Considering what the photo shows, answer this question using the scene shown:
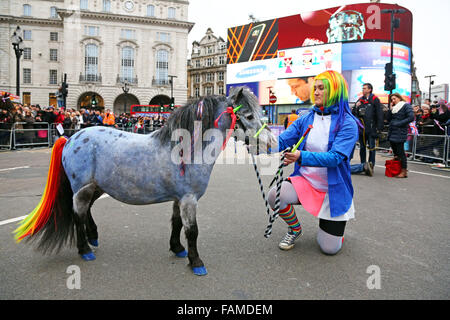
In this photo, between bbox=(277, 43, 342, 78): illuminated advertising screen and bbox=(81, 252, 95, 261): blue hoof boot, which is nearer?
bbox=(81, 252, 95, 261): blue hoof boot

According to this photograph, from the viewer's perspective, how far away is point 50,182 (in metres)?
3.07

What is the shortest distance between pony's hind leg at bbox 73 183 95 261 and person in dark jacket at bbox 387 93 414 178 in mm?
7354

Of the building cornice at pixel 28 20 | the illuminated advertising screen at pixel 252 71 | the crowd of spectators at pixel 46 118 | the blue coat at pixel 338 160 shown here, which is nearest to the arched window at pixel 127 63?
the building cornice at pixel 28 20

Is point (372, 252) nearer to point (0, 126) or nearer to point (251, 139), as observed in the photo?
point (251, 139)

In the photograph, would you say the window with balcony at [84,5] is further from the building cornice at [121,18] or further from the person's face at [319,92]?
the person's face at [319,92]

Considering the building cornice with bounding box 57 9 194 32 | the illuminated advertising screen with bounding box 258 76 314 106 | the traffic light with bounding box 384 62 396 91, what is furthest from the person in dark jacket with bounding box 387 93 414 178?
the building cornice with bounding box 57 9 194 32

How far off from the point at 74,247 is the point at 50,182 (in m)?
0.75

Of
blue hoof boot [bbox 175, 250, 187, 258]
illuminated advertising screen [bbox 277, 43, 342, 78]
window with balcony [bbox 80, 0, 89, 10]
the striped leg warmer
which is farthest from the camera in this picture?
window with balcony [bbox 80, 0, 89, 10]

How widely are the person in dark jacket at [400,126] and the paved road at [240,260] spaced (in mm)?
2861

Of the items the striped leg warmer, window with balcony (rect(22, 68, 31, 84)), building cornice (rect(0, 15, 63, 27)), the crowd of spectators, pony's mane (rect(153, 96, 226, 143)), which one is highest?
building cornice (rect(0, 15, 63, 27))

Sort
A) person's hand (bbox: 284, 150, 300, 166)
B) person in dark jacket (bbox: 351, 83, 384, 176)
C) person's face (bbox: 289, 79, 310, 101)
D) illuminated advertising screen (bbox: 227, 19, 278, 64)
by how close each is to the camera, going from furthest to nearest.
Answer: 1. illuminated advertising screen (bbox: 227, 19, 278, 64)
2. person's face (bbox: 289, 79, 310, 101)
3. person in dark jacket (bbox: 351, 83, 384, 176)
4. person's hand (bbox: 284, 150, 300, 166)

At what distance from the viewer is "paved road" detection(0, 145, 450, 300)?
7.97 feet

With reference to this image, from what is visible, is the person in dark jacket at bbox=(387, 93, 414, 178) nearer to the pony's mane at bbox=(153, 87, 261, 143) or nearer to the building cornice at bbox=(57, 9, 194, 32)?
the pony's mane at bbox=(153, 87, 261, 143)
